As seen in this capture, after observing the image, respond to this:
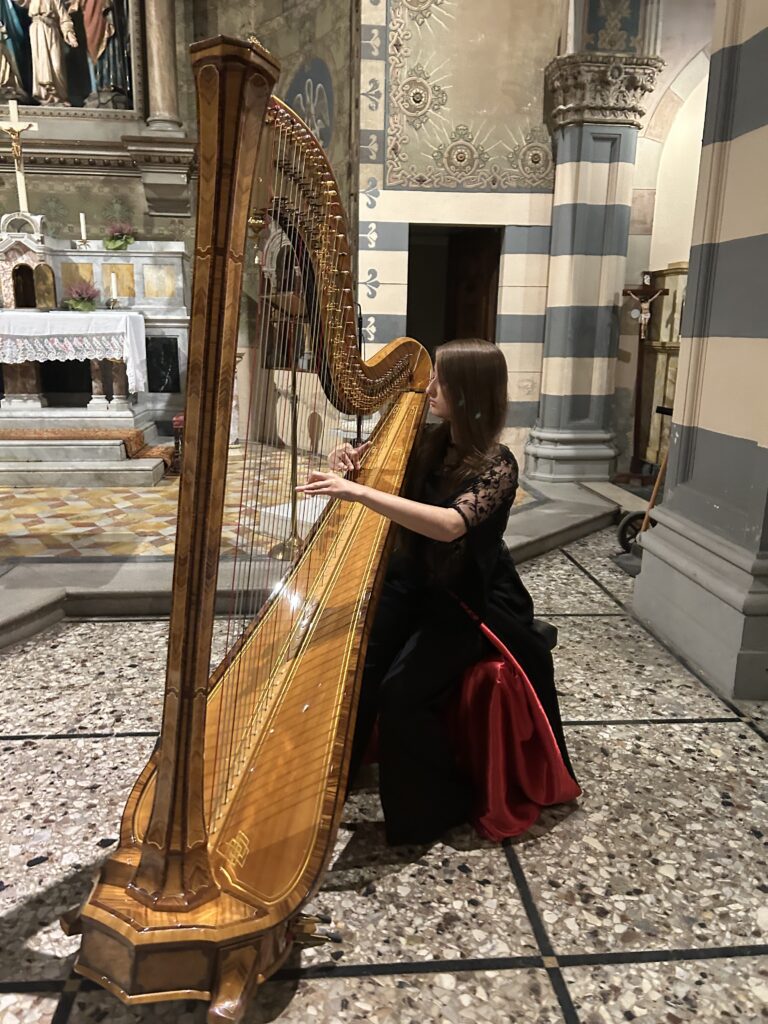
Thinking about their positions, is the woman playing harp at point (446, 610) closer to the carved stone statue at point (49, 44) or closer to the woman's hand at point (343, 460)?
the woman's hand at point (343, 460)

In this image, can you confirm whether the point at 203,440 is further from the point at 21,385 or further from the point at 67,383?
the point at 67,383

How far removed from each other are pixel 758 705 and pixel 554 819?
1045 mm

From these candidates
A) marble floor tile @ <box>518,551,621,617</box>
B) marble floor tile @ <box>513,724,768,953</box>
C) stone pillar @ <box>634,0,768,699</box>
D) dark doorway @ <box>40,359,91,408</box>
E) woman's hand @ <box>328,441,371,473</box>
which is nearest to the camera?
marble floor tile @ <box>513,724,768,953</box>

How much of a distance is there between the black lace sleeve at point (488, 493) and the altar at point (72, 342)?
498cm

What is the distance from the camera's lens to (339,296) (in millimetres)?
2049

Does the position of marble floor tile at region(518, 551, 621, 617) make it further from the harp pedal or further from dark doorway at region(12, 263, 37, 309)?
dark doorway at region(12, 263, 37, 309)

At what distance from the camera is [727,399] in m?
2.83

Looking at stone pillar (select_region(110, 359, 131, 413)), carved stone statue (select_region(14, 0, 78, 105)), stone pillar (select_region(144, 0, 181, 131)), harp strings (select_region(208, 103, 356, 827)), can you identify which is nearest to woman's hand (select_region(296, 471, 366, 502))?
harp strings (select_region(208, 103, 356, 827))

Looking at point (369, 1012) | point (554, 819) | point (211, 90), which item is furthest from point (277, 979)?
point (211, 90)

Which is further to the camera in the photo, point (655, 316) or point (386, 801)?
point (655, 316)

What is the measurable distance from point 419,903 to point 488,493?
93 cm

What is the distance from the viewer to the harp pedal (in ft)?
5.06

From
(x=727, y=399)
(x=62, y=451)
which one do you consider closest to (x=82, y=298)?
(x=62, y=451)

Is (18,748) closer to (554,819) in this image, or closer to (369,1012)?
(369,1012)
